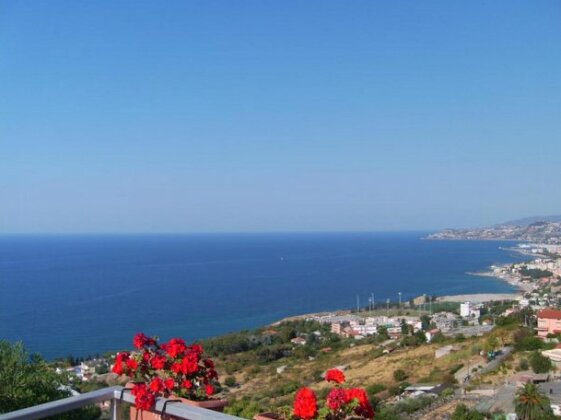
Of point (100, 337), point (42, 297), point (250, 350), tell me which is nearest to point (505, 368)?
point (250, 350)

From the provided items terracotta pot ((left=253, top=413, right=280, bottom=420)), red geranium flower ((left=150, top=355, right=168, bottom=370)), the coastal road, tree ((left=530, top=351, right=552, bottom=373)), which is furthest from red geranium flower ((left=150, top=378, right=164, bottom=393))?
tree ((left=530, top=351, right=552, bottom=373))

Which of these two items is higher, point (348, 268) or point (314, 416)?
point (314, 416)

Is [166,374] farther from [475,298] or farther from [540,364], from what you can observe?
[475,298]

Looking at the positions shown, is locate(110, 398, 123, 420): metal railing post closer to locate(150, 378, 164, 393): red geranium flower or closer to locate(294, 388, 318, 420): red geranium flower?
locate(150, 378, 164, 393): red geranium flower

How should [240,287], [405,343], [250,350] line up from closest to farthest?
[405,343] → [250,350] → [240,287]

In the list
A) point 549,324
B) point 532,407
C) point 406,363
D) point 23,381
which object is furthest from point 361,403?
point 549,324

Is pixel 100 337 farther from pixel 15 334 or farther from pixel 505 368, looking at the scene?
pixel 505 368
